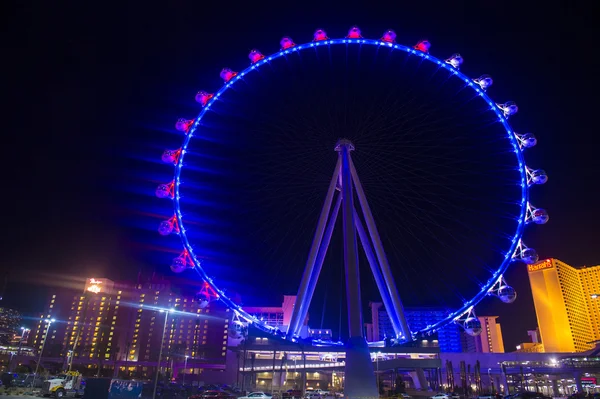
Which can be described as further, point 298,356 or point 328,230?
point 298,356

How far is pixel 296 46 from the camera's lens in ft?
91.1

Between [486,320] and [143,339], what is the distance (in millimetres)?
135000

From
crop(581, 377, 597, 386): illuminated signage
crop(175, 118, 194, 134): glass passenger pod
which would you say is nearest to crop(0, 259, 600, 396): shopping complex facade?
crop(581, 377, 597, 386): illuminated signage

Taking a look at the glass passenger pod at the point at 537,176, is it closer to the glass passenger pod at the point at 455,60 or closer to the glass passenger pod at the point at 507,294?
the glass passenger pod at the point at 507,294

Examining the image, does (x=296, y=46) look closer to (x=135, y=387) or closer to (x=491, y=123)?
(x=491, y=123)

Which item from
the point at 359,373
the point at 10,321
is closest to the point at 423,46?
the point at 359,373

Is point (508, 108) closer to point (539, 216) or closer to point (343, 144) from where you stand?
point (539, 216)

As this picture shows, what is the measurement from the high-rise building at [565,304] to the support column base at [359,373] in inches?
6263

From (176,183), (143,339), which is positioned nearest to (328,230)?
(176,183)

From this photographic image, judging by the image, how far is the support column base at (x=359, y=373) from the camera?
859 inches

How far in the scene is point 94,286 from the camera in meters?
138

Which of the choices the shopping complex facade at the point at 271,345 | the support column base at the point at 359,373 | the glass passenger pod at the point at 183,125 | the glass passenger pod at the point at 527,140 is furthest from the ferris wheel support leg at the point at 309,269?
the shopping complex facade at the point at 271,345

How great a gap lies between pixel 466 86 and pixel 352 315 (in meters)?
16.3

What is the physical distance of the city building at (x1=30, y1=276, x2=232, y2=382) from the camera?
119688 millimetres
